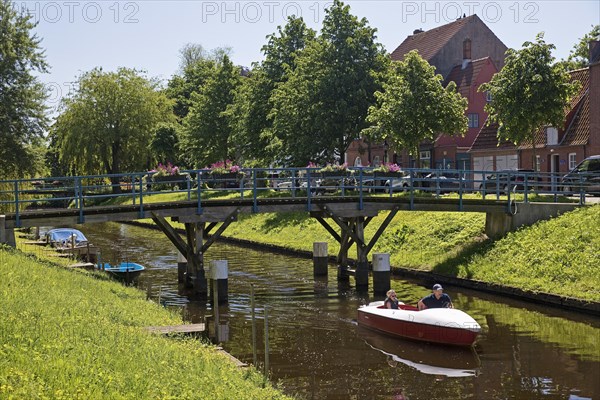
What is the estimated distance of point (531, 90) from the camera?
37.7 meters

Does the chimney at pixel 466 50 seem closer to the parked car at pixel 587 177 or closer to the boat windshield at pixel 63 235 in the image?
the parked car at pixel 587 177

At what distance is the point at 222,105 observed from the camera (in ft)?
221

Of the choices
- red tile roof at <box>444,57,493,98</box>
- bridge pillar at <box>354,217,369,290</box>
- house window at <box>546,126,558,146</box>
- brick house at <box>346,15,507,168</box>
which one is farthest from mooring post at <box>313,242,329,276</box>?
red tile roof at <box>444,57,493,98</box>

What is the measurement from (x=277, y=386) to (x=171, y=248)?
30.3 m

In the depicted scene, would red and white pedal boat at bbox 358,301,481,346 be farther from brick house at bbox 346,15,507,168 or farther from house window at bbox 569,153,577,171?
brick house at bbox 346,15,507,168

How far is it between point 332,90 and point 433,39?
2457cm

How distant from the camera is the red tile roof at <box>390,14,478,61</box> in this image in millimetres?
66812

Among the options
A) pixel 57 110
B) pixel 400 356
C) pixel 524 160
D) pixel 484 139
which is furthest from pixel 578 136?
pixel 57 110

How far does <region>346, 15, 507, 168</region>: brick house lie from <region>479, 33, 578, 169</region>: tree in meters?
19.5

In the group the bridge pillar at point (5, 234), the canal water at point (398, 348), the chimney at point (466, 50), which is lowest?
the canal water at point (398, 348)

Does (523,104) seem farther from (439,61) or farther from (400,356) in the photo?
(439,61)

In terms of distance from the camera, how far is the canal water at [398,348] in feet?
50.8

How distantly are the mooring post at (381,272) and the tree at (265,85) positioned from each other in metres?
27.4

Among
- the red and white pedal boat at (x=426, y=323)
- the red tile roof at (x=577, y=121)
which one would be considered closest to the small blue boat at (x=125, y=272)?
the red and white pedal boat at (x=426, y=323)
